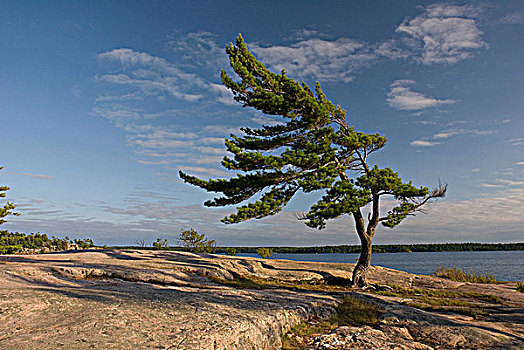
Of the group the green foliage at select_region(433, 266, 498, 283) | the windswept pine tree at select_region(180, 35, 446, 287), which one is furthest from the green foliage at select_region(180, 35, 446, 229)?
the green foliage at select_region(433, 266, 498, 283)

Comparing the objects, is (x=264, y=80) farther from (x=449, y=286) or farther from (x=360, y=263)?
(x=449, y=286)

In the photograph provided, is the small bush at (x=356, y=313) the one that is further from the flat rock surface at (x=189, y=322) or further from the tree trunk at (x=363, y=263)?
the tree trunk at (x=363, y=263)

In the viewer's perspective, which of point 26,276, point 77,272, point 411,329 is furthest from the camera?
point 77,272

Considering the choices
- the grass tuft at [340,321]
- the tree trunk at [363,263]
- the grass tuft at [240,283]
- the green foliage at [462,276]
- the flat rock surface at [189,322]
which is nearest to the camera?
the flat rock surface at [189,322]

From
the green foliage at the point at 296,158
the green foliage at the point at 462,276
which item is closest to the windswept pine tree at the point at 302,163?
the green foliage at the point at 296,158

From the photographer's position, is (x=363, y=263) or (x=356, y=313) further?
(x=363, y=263)

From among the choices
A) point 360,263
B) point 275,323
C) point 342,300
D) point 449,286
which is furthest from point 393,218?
point 275,323

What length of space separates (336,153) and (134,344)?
556 inches

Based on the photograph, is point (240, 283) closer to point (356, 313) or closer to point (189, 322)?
point (356, 313)

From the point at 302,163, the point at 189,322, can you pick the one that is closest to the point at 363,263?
the point at 302,163

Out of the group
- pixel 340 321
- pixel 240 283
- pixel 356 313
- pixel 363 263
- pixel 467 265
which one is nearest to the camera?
pixel 340 321

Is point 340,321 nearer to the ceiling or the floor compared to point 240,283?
nearer to the ceiling

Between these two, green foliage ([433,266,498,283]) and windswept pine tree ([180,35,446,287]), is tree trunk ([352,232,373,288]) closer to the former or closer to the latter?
windswept pine tree ([180,35,446,287])

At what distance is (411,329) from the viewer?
7.21m
